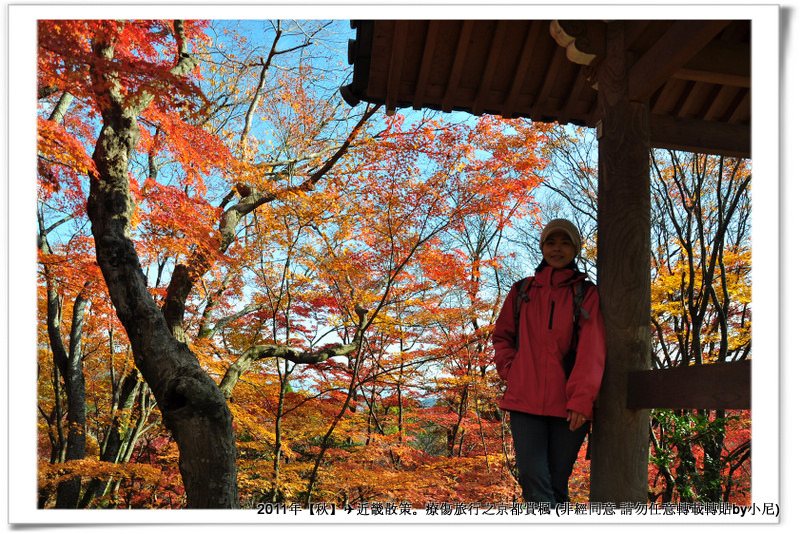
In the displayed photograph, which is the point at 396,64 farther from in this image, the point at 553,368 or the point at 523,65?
the point at 553,368

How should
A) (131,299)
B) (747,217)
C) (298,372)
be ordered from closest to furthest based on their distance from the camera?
1. (131,299)
2. (747,217)
3. (298,372)

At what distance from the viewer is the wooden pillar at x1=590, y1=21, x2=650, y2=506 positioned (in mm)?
2008

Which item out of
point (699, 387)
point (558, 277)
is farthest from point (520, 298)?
point (699, 387)

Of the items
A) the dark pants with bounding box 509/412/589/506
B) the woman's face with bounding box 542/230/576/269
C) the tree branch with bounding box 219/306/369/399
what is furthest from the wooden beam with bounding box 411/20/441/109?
the tree branch with bounding box 219/306/369/399

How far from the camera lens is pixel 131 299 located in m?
3.84

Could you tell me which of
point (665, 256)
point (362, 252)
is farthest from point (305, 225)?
point (665, 256)

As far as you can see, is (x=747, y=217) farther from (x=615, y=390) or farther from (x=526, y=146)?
(x=615, y=390)

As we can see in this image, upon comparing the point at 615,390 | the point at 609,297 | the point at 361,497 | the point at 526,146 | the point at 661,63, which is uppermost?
the point at 526,146

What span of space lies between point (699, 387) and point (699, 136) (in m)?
1.32

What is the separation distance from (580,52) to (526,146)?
5091mm

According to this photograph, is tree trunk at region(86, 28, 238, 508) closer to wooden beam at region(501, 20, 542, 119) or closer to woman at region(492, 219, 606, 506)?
woman at region(492, 219, 606, 506)

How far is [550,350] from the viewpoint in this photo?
210 cm

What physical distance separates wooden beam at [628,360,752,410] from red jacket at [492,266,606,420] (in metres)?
0.18

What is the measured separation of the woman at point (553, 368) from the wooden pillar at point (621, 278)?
69 millimetres
